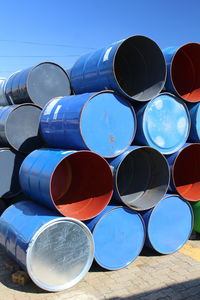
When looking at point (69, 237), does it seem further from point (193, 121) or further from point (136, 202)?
point (193, 121)

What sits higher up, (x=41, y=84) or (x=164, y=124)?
(x=41, y=84)

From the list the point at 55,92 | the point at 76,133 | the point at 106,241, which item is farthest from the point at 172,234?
the point at 55,92

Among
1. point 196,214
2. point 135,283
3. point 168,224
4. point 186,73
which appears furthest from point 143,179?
point 186,73

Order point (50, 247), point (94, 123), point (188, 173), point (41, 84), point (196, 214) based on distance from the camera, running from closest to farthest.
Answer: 1. point (50, 247)
2. point (94, 123)
3. point (196, 214)
4. point (41, 84)
5. point (188, 173)


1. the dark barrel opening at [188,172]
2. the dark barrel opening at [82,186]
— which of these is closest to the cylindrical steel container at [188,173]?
the dark barrel opening at [188,172]

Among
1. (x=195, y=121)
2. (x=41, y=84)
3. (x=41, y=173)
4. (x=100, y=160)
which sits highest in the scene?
(x=41, y=84)

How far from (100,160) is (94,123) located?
439mm

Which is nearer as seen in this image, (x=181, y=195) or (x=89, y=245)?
(x=89, y=245)

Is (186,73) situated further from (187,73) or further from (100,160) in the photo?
(100,160)

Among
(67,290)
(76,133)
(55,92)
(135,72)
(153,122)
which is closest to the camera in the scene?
(67,290)

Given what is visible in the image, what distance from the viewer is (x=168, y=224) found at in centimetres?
445

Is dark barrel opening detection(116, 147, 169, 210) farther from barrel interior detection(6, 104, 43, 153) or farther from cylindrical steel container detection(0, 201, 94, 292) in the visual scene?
barrel interior detection(6, 104, 43, 153)

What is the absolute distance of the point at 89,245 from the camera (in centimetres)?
366

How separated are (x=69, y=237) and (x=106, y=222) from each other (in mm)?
569
